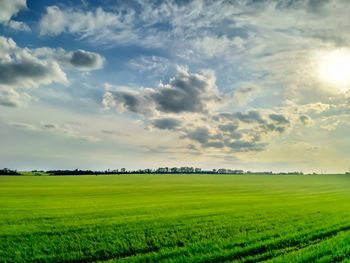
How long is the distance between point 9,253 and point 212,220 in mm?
13843

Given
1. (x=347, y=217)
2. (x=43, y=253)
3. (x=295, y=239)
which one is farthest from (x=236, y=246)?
(x=347, y=217)

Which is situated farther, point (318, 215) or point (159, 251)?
point (318, 215)

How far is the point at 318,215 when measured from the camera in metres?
29.4

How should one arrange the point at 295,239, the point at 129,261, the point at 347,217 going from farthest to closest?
1. the point at 347,217
2. the point at 295,239
3. the point at 129,261

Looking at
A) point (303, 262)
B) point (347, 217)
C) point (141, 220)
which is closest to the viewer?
point (303, 262)

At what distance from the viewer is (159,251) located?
17.1m

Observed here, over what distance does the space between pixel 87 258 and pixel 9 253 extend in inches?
153

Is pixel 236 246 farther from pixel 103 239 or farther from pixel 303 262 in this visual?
pixel 103 239

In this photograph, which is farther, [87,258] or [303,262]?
A: [87,258]

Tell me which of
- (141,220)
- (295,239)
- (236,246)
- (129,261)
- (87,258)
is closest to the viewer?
(129,261)

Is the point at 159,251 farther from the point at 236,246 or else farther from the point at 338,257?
the point at 338,257

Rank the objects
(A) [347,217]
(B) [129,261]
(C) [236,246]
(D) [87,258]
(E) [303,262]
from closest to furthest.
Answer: (E) [303,262] < (B) [129,261] < (D) [87,258] < (C) [236,246] < (A) [347,217]

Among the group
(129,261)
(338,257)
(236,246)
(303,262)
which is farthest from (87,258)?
(338,257)

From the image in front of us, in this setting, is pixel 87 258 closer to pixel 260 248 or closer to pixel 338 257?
pixel 260 248
